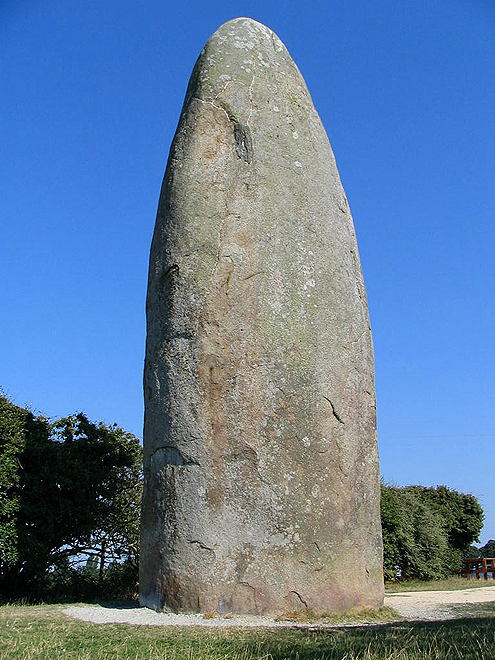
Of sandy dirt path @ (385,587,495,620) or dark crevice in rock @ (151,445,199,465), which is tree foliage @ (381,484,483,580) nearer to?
sandy dirt path @ (385,587,495,620)

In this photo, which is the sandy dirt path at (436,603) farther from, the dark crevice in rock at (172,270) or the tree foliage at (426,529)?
the tree foliage at (426,529)

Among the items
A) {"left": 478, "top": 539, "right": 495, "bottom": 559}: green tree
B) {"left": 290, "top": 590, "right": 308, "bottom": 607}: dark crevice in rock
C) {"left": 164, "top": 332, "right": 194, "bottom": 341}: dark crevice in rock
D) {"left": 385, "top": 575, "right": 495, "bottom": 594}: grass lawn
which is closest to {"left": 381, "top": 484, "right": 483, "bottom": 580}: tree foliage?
{"left": 385, "top": 575, "right": 495, "bottom": 594}: grass lawn

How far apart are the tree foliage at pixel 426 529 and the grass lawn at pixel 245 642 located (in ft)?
36.6

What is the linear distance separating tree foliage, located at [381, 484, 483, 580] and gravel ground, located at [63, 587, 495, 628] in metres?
8.00

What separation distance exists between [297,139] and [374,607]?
5725 millimetres

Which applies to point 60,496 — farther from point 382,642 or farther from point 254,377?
point 382,642

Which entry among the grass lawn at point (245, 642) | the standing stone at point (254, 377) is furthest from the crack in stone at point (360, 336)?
the grass lawn at point (245, 642)

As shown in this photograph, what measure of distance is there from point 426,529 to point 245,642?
14.6 m

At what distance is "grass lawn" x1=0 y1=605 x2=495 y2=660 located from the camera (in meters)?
5.03

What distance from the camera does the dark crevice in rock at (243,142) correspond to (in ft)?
27.8

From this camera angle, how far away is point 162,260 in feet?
27.2

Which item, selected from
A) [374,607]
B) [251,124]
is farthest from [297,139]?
[374,607]

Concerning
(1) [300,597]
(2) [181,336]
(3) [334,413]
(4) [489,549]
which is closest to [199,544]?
(1) [300,597]

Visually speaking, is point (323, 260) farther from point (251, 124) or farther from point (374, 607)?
point (374, 607)
